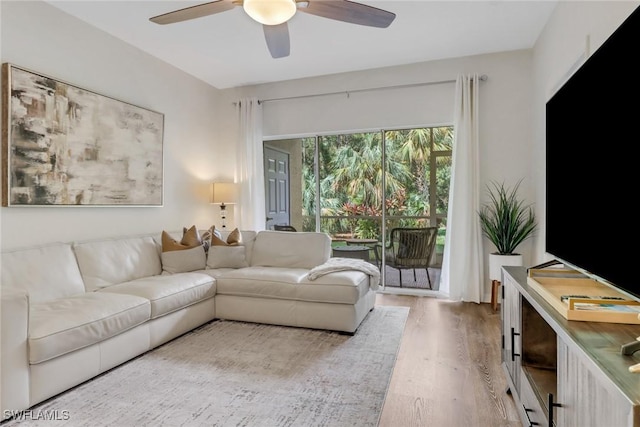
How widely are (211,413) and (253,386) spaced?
0.32m

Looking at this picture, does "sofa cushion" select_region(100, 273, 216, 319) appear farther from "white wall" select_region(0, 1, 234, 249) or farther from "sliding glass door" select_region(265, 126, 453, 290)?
"sliding glass door" select_region(265, 126, 453, 290)

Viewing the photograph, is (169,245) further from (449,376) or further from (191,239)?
(449,376)

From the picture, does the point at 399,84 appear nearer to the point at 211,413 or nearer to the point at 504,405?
the point at 504,405

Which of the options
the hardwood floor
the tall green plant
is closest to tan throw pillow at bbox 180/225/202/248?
the hardwood floor

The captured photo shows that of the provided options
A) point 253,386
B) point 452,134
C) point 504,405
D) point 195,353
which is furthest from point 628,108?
point 452,134

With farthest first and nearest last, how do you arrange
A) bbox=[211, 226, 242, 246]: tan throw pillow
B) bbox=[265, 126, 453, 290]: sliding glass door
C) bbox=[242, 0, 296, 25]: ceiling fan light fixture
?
1. bbox=[265, 126, 453, 290]: sliding glass door
2. bbox=[211, 226, 242, 246]: tan throw pillow
3. bbox=[242, 0, 296, 25]: ceiling fan light fixture

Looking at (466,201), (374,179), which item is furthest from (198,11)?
(466,201)

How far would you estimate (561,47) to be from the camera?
115 inches

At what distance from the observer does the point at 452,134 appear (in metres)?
4.31

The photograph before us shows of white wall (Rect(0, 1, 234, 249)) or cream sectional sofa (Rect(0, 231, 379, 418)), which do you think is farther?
white wall (Rect(0, 1, 234, 249))

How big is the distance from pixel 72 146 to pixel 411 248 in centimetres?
363

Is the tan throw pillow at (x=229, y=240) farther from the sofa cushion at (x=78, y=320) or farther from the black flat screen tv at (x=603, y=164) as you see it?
the black flat screen tv at (x=603, y=164)

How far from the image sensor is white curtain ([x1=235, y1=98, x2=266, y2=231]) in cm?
498

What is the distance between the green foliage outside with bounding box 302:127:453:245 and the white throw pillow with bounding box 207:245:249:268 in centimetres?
142
